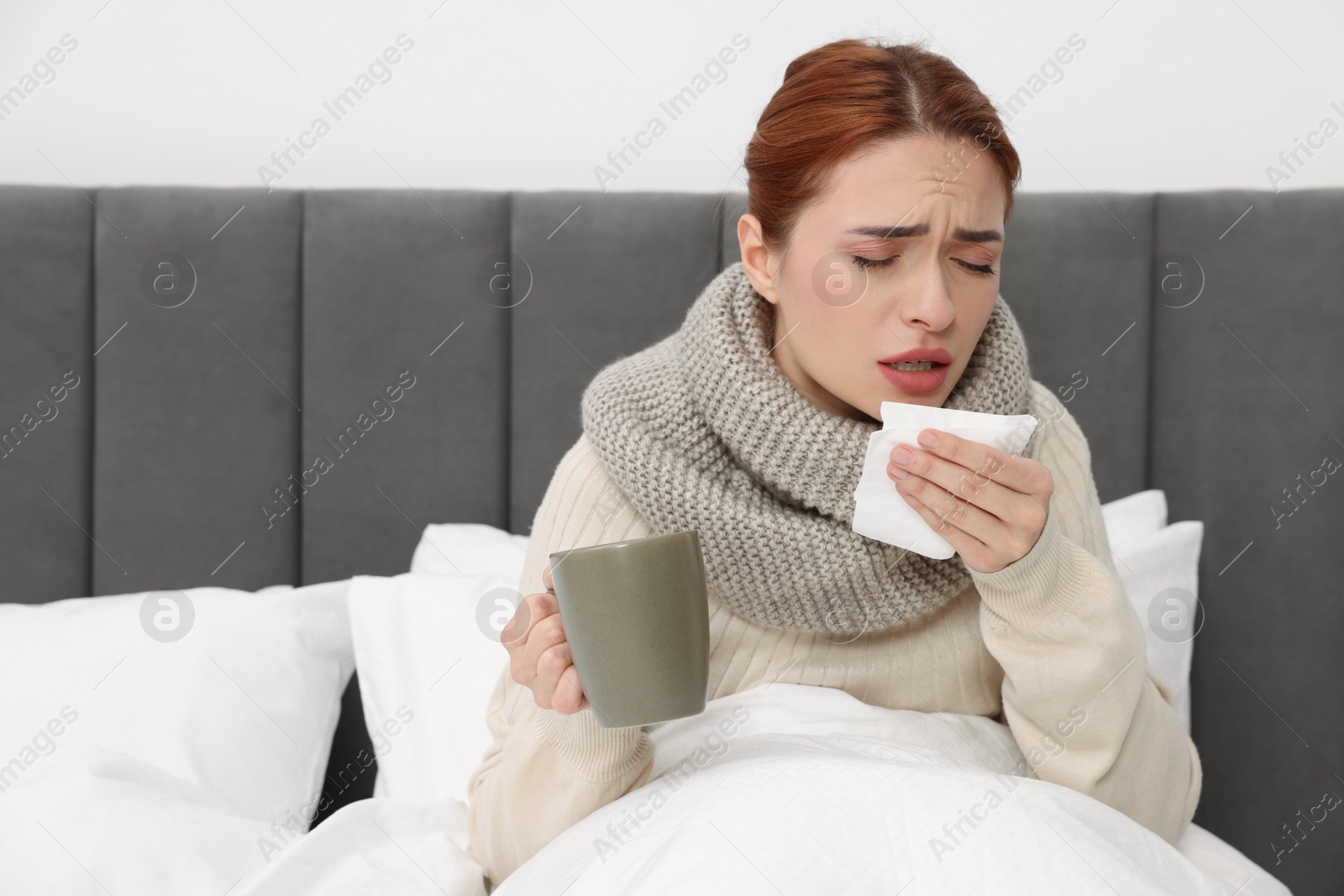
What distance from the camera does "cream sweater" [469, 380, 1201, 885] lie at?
812mm

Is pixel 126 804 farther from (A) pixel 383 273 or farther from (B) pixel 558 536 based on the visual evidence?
(A) pixel 383 273

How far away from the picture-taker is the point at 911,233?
33.2 inches

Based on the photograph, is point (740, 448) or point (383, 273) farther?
point (383, 273)

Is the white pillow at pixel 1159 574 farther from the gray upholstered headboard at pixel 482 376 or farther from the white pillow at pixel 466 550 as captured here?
the white pillow at pixel 466 550

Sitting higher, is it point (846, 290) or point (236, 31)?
point (236, 31)

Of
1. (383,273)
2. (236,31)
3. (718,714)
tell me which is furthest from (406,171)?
(718,714)

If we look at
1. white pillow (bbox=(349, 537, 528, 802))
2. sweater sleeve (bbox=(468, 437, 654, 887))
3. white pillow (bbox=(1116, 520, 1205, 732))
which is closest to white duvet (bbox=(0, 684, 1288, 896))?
sweater sleeve (bbox=(468, 437, 654, 887))

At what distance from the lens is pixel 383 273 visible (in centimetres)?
138

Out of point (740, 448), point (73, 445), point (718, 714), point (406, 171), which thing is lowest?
point (718, 714)

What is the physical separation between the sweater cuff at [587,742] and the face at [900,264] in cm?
35

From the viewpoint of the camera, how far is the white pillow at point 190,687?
42.8 inches

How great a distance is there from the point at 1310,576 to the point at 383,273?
1327 mm

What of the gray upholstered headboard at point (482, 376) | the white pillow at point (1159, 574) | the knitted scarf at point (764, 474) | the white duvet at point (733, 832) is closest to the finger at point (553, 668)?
the white duvet at point (733, 832)

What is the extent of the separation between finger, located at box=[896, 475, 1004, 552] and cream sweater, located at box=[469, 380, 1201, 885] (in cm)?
4
